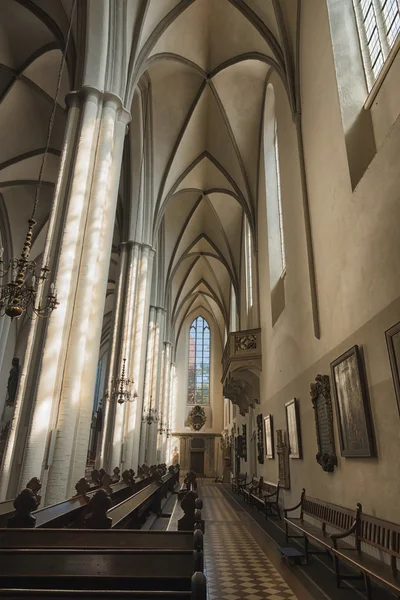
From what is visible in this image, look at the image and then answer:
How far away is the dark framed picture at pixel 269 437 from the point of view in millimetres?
10797

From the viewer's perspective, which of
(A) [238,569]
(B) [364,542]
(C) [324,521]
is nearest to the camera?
(B) [364,542]

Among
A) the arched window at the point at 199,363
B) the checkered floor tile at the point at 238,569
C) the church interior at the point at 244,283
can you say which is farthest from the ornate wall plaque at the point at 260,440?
the arched window at the point at 199,363

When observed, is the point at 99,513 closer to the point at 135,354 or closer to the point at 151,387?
the point at 135,354

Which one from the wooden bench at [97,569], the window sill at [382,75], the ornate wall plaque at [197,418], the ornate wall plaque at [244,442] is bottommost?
the wooden bench at [97,569]

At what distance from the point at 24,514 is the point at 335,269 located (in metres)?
5.06

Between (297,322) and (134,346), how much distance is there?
247 inches

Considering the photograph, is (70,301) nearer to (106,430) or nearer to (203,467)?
(106,430)

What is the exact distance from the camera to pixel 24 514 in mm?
3398

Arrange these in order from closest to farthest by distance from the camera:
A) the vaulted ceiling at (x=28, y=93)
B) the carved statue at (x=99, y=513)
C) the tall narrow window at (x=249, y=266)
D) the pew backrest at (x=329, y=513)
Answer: the carved statue at (x=99, y=513), the pew backrest at (x=329, y=513), the vaulted ceiling at (x=28, y=93), the tall narrow window at (x=249, y=266)

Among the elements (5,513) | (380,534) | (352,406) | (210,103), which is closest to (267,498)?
(352,406)

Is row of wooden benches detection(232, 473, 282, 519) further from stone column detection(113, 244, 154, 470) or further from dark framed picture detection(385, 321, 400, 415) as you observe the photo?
dark framed picture detection(385, 321, 400, 415)

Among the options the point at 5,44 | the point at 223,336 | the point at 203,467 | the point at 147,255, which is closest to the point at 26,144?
the point at 5,44

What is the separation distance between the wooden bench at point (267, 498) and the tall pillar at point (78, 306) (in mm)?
4688

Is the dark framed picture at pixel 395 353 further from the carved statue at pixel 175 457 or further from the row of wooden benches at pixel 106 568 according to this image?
the carved statue at pixel 175 457
